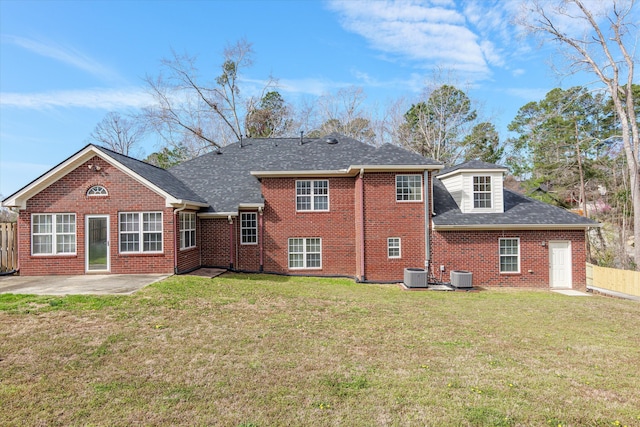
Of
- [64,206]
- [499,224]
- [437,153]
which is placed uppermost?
[437,153]

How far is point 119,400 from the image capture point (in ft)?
14.3

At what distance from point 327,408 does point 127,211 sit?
11528 millimetres

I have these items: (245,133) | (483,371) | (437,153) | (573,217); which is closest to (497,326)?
(483,371)

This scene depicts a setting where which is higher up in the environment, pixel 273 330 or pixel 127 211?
pixel 127 211

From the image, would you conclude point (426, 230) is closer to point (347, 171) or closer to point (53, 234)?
point (347, 171)

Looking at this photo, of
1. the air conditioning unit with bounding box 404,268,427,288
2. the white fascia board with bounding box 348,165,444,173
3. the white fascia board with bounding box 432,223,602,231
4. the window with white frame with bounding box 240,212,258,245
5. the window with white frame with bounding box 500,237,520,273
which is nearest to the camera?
the air conditioning unit with bounding box 404,268,427,288

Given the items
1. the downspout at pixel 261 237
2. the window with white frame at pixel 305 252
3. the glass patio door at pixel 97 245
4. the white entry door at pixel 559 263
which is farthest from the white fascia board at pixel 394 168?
the glass patio door at pixel 97 245

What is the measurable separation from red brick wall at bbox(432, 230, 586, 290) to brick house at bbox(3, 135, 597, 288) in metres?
0.05

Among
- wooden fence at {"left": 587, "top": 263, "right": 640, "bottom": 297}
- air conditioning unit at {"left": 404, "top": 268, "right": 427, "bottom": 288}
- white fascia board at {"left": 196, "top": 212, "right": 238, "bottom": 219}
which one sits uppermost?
white fascia board at {"left": 196, "top": 212, "right": 238, "bottom": 219}

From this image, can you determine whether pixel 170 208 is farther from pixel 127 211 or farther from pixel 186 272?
pixel 186 272

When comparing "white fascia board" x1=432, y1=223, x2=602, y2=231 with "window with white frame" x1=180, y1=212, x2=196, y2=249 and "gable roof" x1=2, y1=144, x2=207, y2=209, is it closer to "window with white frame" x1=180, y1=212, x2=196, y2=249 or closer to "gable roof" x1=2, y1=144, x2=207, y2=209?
"window with white frame" x1=180, y1=212, x2=196, y2=249

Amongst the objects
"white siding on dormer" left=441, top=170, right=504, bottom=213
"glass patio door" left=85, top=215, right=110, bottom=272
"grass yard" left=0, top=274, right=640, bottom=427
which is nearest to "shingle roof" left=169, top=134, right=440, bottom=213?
"white siding on dormer" left=441, top=170, right=504, bottom=213

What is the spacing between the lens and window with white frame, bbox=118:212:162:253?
12625 millimetres

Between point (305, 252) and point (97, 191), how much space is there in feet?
29.5
